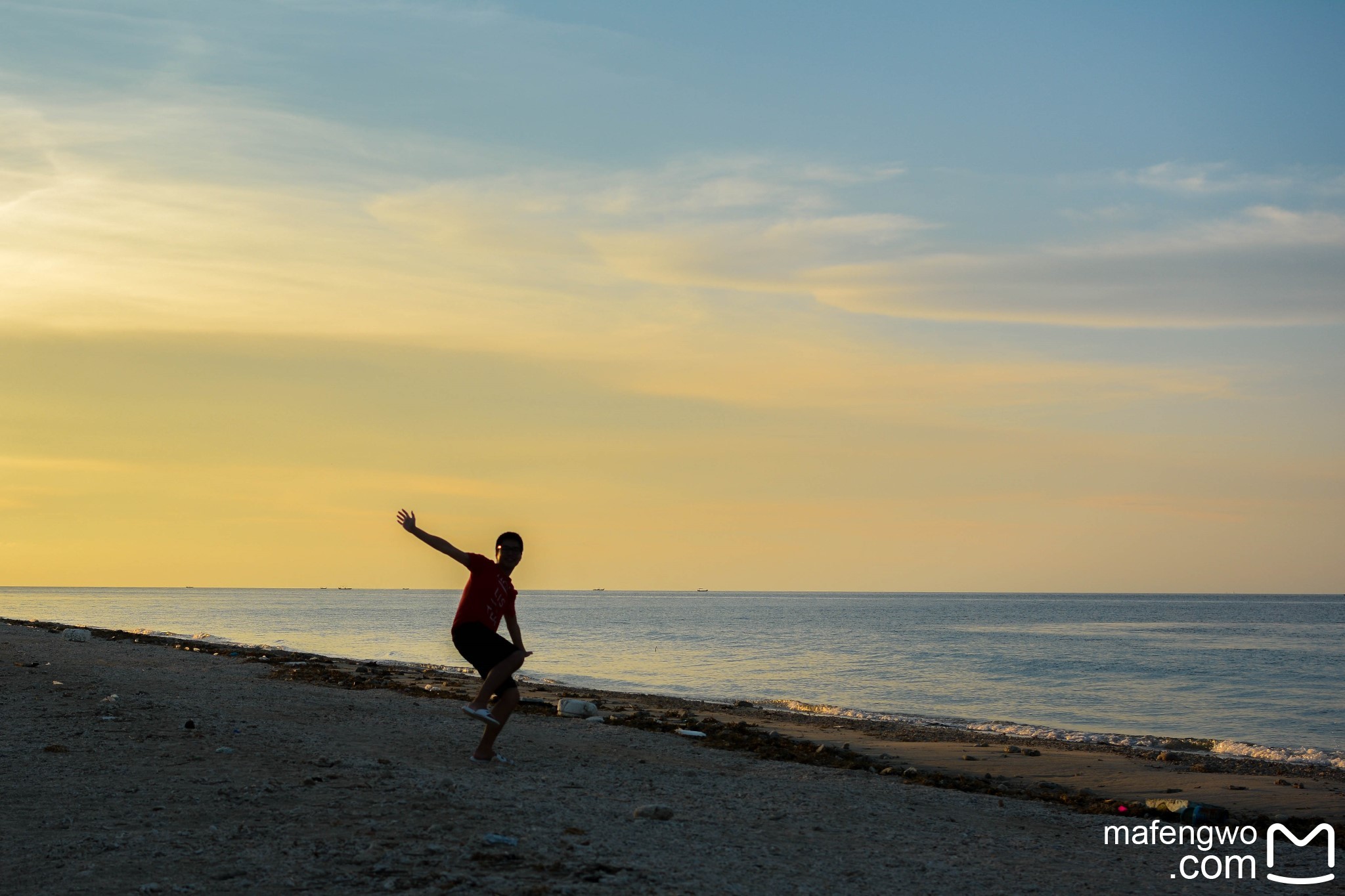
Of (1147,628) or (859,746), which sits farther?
(1147,628)

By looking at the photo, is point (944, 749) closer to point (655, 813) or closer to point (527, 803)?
point (655, 813)

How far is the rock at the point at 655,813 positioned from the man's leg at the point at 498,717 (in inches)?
72.0

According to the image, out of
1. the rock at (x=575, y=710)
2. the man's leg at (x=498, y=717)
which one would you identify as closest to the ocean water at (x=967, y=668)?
the rock at (x=575, y=710)

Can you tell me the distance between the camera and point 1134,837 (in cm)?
905

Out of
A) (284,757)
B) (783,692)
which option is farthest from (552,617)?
(284,757)

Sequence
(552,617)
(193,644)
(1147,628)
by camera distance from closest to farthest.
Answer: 1. (193,644)
2. (1147,628)
3. (552,617)

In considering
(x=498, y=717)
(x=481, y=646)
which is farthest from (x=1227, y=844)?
(x=481, y=646)

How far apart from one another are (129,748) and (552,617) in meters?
98.6

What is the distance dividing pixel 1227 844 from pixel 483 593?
6.91 meters

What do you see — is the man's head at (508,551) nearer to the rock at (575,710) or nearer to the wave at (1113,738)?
the rock at (575,710)

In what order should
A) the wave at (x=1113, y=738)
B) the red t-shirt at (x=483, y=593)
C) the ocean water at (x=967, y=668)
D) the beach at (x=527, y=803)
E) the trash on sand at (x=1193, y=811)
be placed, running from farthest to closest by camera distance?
1. the ocean water at (x=967, y=668)
2. the wave at (x=1113, y=738)
3. the trash on sand at (x=1193, y=811)
4. the red t-shirt at (x=483, y=593)
5. the beach at (x=527, y=803)

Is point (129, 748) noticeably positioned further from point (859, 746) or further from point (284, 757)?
point (859, 746)

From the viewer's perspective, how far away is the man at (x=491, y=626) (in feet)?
30.5

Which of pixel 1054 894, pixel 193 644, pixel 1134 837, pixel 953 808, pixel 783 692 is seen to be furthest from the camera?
pixel 193 644
